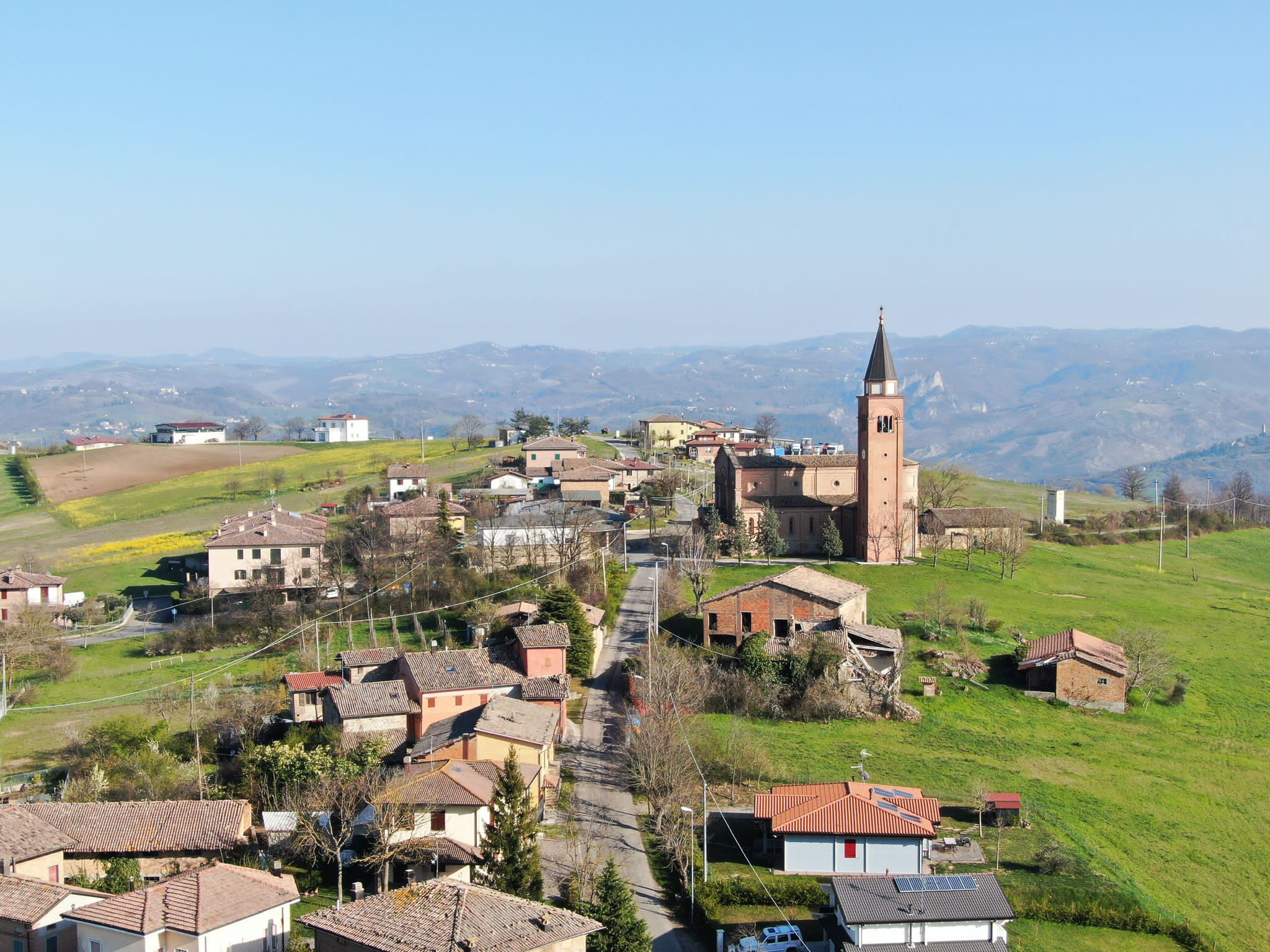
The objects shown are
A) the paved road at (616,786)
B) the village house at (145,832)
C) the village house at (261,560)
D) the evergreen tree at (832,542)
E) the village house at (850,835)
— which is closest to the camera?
the paved road at (616,786)

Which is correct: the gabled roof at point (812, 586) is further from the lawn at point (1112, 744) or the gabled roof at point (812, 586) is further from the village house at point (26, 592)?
the village house at point (26, 592)

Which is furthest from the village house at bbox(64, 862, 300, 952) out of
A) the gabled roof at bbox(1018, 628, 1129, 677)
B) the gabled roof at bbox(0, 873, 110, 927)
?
the gabled roof at bbox(1018, 628, 1129, 677)

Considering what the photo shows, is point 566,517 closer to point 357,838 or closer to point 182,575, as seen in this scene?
point 182,575

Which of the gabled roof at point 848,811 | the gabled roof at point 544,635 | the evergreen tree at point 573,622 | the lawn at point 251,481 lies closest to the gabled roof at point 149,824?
the gabled roof at point 848,811

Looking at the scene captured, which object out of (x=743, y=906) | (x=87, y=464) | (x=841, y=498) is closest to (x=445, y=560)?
(x=841, y=498)

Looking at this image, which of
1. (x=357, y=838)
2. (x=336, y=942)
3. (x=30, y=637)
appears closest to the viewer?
(x=336, y=942)

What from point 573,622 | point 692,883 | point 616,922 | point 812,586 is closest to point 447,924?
point 616,922
